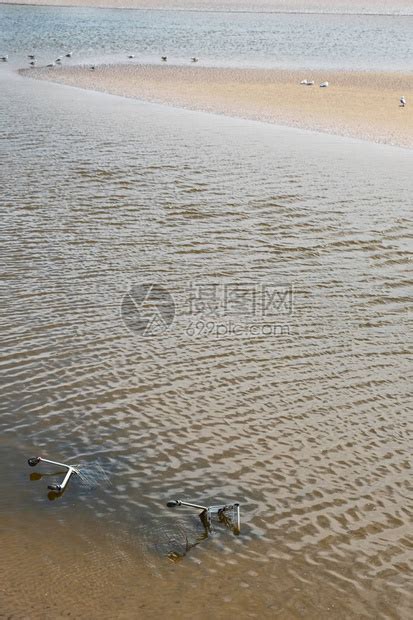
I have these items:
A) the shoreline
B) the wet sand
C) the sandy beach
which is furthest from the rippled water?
the sandy beach

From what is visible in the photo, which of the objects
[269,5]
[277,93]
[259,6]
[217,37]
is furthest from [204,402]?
[269,5]

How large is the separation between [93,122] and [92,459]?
38.2ft

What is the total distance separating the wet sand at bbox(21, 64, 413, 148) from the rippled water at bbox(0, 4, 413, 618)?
18.1ft

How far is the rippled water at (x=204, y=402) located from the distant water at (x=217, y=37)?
16495mm

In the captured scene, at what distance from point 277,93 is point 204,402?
1533 cm

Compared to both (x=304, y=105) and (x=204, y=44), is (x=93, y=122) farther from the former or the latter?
(x=204, y=44)

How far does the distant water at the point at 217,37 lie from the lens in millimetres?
26797

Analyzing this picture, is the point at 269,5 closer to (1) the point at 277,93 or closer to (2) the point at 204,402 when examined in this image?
(1) the point at 277,93

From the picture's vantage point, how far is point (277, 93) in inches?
781

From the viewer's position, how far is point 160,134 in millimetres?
14711

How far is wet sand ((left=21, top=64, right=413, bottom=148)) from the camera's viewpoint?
1656 cm

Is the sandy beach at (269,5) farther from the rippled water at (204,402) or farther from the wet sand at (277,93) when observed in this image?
the rippled water at (204,402)

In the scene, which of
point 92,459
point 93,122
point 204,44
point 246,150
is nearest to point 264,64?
point 204,44

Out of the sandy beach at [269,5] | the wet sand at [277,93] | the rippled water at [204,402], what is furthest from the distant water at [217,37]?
the rippled water at [204,402]
